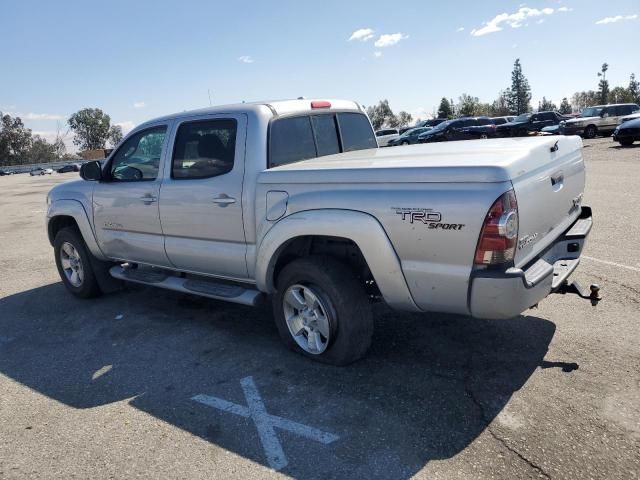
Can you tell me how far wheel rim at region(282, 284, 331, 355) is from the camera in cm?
373

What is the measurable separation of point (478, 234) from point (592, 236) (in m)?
4.88

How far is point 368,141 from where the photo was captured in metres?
5.22

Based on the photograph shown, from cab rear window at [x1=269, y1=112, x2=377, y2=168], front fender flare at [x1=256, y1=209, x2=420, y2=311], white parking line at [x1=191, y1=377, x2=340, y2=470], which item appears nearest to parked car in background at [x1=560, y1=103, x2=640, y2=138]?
cab rear window at [x1=269, y1=112, x2=377, y2=168]

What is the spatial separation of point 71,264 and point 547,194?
5190 millimetres

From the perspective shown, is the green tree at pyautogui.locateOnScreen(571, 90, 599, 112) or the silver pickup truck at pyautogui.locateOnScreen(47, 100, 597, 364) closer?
the silver pickup truck at pyautogui.locateOnScreen(47, 100, 597, 364)

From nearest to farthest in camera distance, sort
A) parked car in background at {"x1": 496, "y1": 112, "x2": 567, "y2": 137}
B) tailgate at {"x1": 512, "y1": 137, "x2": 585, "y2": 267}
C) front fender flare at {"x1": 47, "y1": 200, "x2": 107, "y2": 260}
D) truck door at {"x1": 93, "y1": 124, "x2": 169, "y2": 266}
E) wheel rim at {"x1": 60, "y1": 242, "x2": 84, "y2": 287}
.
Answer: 1. tailgate at {"x1": 512, "y1": 137, "x2": 585, "y2": 267}
2. truck door at {"x1": 93, "y1": 124, "x2": 169, "y2": 266}
3. front fender flare at {"x1": 47, "y1": 200, "x2": 107, "y2": 260}
4. wheel rim at {"x1": 60, "y1": 242, "x2": 84, "y2": 287}
5. parked car in background at {"x1": 496, "y1": 112, "x2": 567, "y2": 137}

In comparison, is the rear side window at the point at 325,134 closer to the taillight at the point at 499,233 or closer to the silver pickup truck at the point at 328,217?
the silver pickup truck at the point at 328,217

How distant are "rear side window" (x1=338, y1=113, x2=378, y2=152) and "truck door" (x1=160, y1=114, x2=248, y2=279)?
1.15 m

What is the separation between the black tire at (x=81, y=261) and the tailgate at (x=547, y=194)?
4629 millimetres

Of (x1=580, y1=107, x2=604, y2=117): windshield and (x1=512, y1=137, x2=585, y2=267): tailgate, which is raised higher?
(x1=580, y1=107, x2=604, y2=117): windshield

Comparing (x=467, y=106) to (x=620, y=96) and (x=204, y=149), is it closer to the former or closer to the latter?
(x=620, y=96)

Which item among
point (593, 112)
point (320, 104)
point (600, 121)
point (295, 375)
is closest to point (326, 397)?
point (295, 375)

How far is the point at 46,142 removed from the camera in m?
120

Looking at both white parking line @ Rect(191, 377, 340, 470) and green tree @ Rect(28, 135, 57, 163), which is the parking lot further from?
green tree @ Rect(28, 135, 57, 163)
